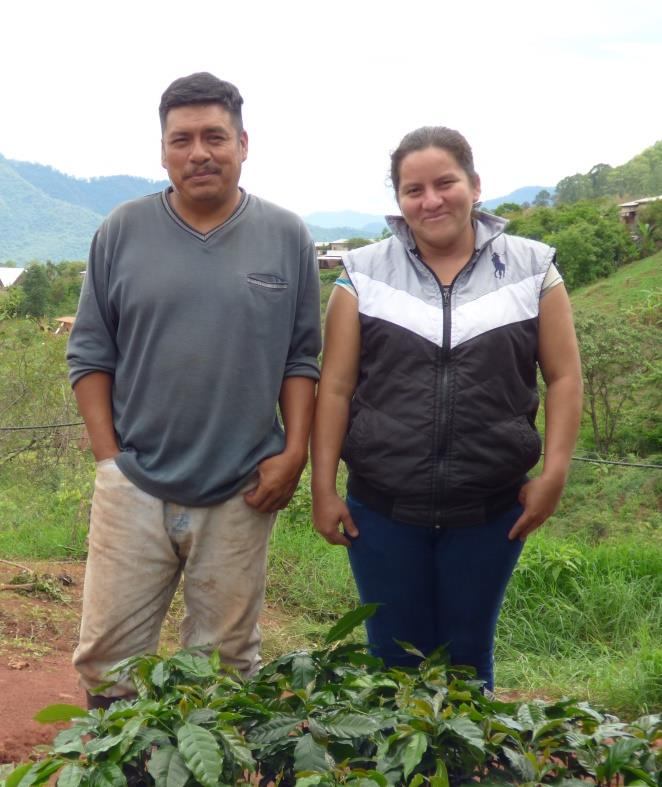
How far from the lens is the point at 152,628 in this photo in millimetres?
2566

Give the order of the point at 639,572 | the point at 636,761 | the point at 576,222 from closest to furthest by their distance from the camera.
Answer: the point at 636,761 < the point at 639,572 < the point at 576,222

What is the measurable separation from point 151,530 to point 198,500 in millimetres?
139

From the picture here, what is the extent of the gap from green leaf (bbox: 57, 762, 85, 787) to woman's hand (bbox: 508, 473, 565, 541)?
1.34m

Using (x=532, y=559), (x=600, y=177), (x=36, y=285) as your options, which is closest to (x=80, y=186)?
(x=600, y=177)

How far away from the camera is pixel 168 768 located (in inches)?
59.4

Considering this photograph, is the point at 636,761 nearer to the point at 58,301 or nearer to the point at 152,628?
the point at 152,628

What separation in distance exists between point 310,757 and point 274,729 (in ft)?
0.37

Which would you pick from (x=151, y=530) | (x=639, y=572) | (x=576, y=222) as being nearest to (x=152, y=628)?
(x=151, y=530)

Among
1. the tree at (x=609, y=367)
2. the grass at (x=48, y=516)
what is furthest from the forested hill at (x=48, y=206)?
the grass at (x=48, y=516)

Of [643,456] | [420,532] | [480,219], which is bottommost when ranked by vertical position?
[643,456]

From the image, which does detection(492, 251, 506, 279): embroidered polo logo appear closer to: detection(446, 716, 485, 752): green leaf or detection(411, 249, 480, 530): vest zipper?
detection(411, 249, 480, 530): vest zipper

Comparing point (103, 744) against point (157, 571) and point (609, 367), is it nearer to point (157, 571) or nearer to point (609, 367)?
point (157, 571)

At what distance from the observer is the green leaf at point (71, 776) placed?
1468 millimetres

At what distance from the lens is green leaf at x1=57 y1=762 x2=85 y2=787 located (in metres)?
1.47
